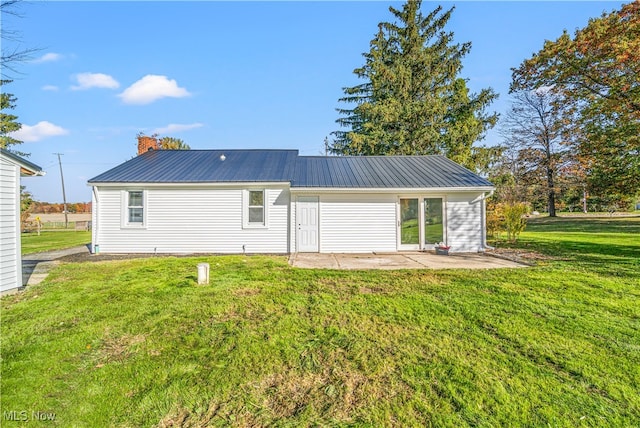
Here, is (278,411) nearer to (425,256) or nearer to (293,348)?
(293,348)

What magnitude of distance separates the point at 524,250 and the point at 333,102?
1842 cm

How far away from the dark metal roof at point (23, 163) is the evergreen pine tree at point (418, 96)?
1693 centimetres

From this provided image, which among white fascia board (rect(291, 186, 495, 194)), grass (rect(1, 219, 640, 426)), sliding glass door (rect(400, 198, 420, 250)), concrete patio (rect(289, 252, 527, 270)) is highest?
white fascia board (rect(291, 186, 495, 194))

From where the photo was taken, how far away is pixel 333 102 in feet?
80.1

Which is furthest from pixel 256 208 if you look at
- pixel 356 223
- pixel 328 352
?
pixel 328 352

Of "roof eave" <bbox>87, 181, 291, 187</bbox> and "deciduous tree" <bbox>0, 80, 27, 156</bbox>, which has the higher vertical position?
"deciduous tree" <bbox>0, 80, 27, 156</bbox>

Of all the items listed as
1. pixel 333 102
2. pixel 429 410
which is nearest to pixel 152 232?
pixel 429 410

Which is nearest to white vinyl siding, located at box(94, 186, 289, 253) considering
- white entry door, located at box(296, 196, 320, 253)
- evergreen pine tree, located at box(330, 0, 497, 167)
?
white entry door, located at box(296, 196, 320, 253)

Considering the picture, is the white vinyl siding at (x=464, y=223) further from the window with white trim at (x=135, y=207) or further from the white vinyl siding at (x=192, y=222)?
the window with white trim at (x=135, y=207)

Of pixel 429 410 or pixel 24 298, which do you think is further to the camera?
pixel 24 298

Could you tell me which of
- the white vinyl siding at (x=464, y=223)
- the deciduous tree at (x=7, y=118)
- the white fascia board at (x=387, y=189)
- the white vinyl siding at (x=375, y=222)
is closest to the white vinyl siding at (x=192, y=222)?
the white vinyl siding at (x=375, y=222)

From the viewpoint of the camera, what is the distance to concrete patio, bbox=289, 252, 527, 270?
26.7ft

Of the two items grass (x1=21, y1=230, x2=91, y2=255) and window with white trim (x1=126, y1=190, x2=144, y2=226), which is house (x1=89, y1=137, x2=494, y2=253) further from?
grass (x1=21, y1=230, x2=91, y2=255)

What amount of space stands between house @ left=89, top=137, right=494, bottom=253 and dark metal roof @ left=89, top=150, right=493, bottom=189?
101 mm
